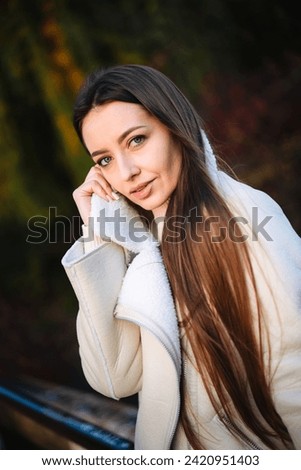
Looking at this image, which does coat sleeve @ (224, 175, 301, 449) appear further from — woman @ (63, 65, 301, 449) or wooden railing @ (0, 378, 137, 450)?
wooden railing @ (0, 378, 137, 450)

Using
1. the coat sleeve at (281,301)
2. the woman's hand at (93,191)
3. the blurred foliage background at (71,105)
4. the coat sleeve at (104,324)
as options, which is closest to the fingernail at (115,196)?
the woman's hand at (93,191)

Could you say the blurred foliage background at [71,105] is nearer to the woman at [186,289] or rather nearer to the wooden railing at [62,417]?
the wooden railing at [62,417]

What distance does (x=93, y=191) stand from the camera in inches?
43.1

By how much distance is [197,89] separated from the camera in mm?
1581

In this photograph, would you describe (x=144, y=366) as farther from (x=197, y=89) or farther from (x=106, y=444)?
(x=197, y=89)

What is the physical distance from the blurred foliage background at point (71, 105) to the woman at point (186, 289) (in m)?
0.57

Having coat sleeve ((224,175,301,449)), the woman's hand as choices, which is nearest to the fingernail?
the woman's hand

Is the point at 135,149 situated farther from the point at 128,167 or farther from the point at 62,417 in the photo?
the point at 62,417

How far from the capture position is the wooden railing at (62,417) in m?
1.31

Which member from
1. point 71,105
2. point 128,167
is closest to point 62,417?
point 128,167

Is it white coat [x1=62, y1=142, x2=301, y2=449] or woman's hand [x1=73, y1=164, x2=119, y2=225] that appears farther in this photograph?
woman's hand [x1=73, y1=164, x2=119, y2=225]

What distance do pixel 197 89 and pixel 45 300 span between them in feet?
2.73

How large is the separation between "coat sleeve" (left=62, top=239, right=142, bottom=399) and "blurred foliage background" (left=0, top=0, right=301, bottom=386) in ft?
2.10

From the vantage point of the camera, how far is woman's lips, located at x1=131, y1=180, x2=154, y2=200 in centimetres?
100
